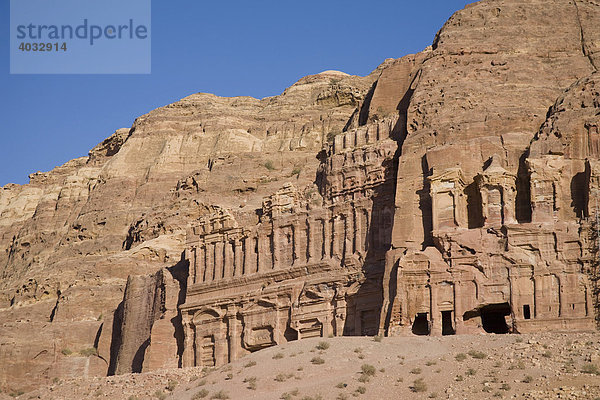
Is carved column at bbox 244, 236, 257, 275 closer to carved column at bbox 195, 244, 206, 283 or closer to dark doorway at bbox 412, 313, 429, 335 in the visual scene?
carved column at bbox 195, 244, 206, 283

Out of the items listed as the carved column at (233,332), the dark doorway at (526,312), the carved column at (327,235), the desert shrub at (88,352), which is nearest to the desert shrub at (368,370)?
the dark doorway at (526,312)

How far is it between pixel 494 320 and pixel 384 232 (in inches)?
287


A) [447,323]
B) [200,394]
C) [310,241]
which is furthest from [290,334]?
[200,394]

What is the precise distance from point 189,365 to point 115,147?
4321cm

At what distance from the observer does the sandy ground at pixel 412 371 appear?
42438mm

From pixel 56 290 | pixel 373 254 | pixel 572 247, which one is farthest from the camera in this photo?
pixel 56 290

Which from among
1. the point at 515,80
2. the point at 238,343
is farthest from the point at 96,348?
the point at 515,80

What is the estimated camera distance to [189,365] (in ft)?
216

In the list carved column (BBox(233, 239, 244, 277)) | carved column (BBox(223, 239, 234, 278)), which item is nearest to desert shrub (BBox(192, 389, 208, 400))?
carved column (BBox(233, 239, 244, 277))

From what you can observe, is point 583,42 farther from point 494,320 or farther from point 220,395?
point 220,395

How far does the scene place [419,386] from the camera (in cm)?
4372

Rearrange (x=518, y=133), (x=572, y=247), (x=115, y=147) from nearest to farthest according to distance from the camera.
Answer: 1. (x=572, y=247)
2. (x=518, y=133)
3. (x=115, y=147)

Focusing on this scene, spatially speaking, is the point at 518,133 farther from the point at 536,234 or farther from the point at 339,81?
the point at 339,81

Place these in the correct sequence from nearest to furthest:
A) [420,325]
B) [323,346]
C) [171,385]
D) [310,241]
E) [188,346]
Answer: [323,346], [171,385], [420,325], [310,241], [188,346]
